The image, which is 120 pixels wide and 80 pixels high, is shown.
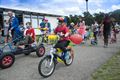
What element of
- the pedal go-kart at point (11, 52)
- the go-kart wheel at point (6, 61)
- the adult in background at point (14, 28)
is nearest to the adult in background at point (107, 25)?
the pedal go-kart at point (11, 52)

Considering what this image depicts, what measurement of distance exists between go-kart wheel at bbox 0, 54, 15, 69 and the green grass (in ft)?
9.77

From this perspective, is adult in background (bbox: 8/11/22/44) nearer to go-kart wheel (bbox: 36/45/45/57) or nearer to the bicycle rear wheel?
go-kart wheel (bbox: 36/45/45/57)

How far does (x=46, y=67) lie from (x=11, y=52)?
8.66ft

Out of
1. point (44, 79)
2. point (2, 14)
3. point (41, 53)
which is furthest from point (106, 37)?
point (2, 14)

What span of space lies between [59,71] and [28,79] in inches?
48.6

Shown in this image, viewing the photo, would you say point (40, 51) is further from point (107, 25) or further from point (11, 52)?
point (107, 25)

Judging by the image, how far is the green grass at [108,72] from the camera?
6809 millimetres

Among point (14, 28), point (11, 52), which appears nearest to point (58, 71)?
point (11, 52)

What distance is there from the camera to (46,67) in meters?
7.01

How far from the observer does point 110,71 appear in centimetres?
756

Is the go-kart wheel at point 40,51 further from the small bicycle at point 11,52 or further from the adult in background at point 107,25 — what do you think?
the adult in background at point 107,25

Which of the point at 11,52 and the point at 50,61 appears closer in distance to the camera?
the point at 50,61

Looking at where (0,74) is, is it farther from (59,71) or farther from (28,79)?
(59,71)

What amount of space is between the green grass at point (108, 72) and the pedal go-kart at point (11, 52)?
2992mm
